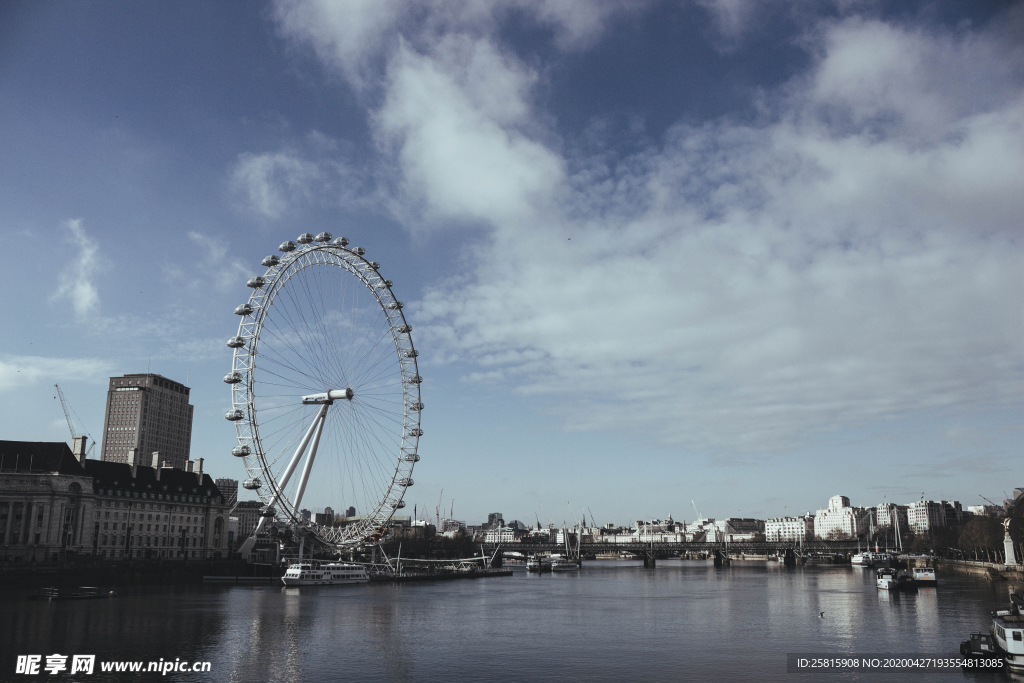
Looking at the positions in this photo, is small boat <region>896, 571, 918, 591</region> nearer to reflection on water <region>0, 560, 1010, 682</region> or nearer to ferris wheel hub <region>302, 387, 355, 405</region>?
reflection on water <region>0, 560, 1010, 682</region>

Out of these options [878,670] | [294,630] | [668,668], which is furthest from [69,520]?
[878,670]

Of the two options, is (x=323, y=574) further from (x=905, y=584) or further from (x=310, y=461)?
(x=905, y=584)

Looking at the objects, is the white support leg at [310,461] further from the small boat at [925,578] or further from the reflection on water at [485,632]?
the small boat at [925,578]

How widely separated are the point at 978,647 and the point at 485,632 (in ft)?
106

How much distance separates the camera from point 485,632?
57250 millimetres

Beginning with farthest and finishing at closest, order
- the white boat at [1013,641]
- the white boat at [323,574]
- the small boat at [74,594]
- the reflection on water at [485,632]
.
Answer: the white boat at [323,574] → the small boat at [74,594] → the reflection on water at [485,632] → the white boat at [1013,641]

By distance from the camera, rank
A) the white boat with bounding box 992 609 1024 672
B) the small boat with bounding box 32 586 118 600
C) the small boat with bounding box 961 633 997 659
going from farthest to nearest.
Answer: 1. the small boat with bounding box 32 586 118 600
2. the small boat with bounding box 961 633 997 659
3. the white boat with bounding box 992 609 1024 672

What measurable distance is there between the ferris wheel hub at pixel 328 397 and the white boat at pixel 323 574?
29.1 metres

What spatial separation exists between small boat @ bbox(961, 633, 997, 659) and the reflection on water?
9.90ft

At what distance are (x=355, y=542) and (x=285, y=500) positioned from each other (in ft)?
59.7

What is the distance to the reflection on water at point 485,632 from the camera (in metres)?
42.1

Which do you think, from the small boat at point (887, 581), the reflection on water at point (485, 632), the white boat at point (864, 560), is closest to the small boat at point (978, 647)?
the reflection on water at point (485, 632)

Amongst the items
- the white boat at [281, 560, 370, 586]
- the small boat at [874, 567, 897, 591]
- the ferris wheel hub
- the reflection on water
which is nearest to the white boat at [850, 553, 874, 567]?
the small boat at [874, 567, 897, 591]

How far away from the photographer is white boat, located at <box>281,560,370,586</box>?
102 m
